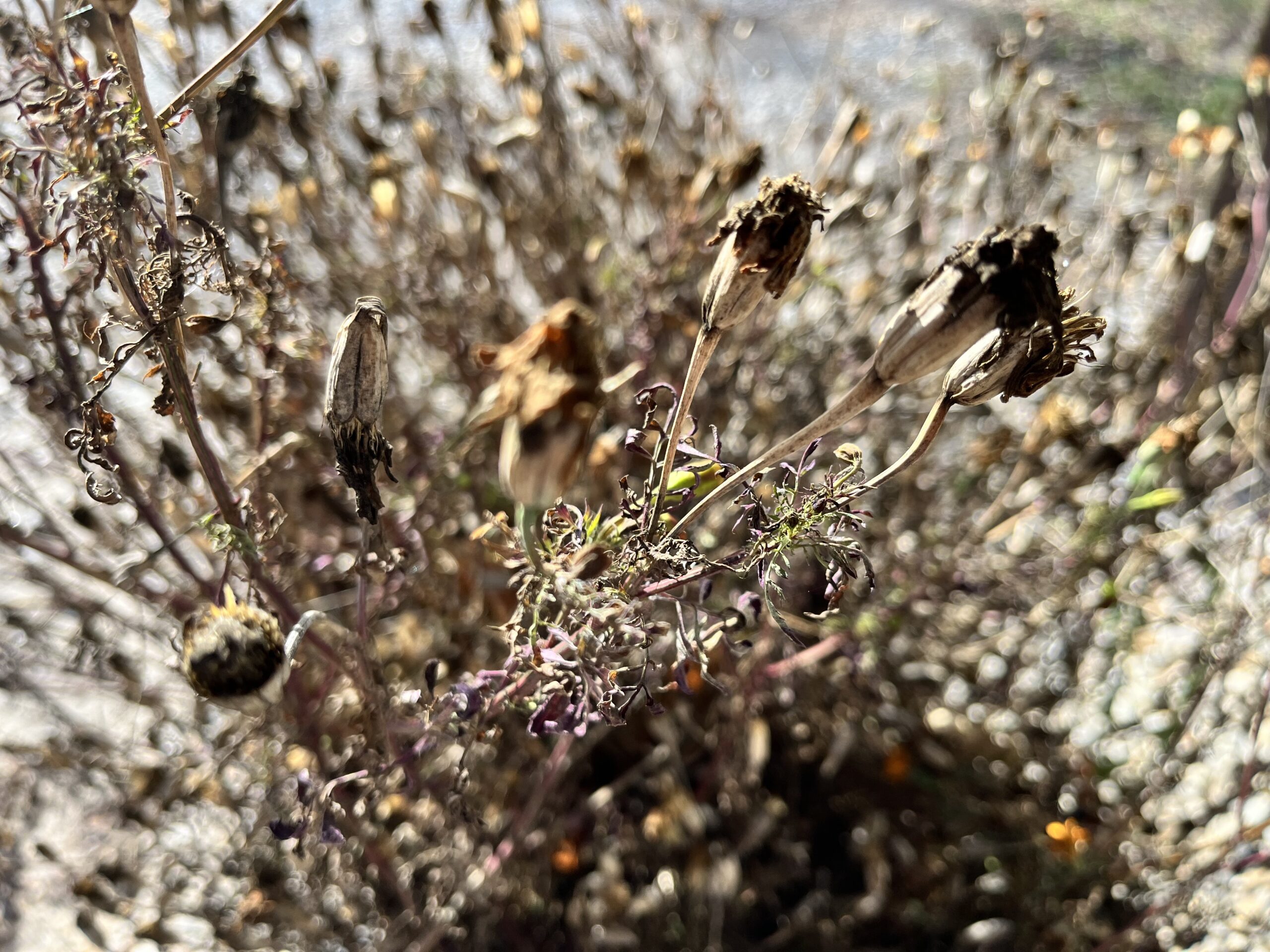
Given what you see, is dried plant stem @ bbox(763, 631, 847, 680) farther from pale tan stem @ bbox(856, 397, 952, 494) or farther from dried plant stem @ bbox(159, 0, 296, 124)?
dried plant stem @ bbox(159, 0, 296, 124)

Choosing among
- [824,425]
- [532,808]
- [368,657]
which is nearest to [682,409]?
[824,425]

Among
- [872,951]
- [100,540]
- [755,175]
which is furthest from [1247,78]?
[100,540]

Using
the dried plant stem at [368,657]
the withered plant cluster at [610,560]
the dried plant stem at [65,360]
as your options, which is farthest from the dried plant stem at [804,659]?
the dried plant stem at [65,360]

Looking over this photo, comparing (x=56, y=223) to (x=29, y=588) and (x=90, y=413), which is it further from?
(x=29, y=588)

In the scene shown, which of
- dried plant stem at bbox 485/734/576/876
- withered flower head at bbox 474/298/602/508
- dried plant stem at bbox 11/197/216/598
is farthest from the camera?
dried plant stem at bbox 485/734/576/876

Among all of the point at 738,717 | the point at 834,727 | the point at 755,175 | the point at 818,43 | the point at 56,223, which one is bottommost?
the point at 834,727

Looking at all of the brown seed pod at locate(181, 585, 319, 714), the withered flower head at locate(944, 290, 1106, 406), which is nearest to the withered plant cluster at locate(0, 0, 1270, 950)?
the brown seed pod at locate(181, 585, 319, 714)

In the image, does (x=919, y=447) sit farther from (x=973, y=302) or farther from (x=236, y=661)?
(x=236, y=661)
